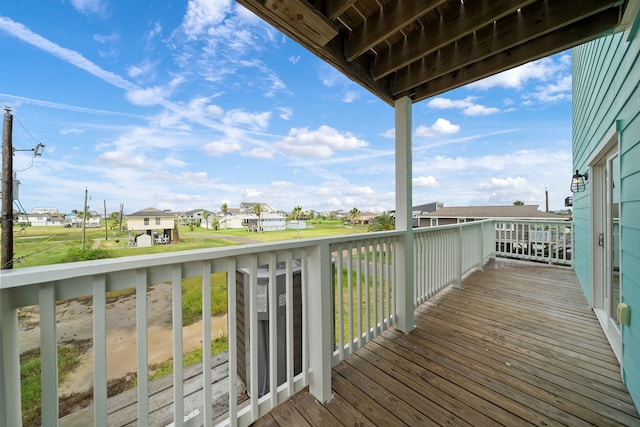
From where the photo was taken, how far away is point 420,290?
284 centimetres

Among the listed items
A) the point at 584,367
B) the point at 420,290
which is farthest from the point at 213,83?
the point at 584,367

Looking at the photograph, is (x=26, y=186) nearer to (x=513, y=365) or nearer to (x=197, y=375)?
(x=197, y=375)

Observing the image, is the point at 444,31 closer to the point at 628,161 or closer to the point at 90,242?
the point at 628,161

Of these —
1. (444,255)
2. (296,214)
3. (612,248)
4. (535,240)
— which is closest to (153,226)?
(296,214)

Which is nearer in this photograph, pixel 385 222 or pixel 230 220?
pixel 230 220

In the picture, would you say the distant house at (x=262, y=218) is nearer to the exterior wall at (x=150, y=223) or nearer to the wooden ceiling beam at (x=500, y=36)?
the exterior wall at (x=150, y=223)

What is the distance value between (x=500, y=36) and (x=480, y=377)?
246cm

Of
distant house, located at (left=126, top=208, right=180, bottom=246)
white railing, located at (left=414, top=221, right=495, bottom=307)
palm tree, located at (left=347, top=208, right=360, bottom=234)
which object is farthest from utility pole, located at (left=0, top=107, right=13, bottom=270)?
white railing, located at (left=414, top=221, right=495, bottom=307)

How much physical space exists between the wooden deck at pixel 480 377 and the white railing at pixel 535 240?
9.60 feet

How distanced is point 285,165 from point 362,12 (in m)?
1.28

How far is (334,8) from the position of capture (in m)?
1.47

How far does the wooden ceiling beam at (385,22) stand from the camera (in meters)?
1.42

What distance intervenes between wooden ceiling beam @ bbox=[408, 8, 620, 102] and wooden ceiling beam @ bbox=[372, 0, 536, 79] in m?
0.41

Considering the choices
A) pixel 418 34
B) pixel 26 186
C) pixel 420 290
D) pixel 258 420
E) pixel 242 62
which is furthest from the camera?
pixel 420 290
